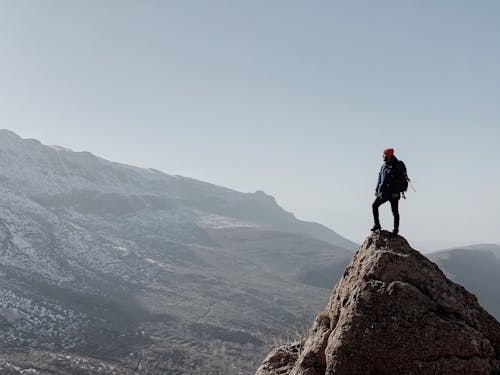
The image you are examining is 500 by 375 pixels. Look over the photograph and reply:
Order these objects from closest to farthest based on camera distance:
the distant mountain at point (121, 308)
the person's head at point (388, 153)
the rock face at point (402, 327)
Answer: the rock face at point (402, 327), the person's head at point (388, 153), the distant mountain at point (121, 308)

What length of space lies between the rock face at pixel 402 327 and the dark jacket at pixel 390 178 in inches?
43.2

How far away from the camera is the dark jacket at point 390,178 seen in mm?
9961

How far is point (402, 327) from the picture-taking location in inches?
318

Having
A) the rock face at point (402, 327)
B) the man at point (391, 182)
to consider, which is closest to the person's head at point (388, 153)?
the man at point (391, 182)

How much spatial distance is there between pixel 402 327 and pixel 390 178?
316cm

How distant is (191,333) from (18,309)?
1715 inches

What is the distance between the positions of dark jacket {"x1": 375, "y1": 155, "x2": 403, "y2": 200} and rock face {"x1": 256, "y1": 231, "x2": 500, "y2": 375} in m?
1.10

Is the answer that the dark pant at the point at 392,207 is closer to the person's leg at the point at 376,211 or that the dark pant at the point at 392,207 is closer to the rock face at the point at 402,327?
the person's leg at the point at 376,211

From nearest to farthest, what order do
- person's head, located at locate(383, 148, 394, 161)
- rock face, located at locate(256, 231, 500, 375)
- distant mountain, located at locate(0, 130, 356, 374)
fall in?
rock face, located at locate(256, 231, 500, 375), person's head, located at locate(383, 148, 394, 161), distant mountain, located at locate(0, 130, 356, 374)

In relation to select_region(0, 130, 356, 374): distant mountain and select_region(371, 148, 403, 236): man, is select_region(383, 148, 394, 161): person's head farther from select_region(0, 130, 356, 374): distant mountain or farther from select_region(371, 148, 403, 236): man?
select_region(0, 130, 356, 374): distant mountain

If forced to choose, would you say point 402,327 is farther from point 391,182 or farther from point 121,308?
point 121,308

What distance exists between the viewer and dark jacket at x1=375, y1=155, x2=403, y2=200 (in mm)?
9961

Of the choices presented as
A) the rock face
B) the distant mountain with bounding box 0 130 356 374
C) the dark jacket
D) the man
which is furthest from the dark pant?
the distant mountain with bounding box 0 130 356 374

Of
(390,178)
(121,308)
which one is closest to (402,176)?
(390,178)
